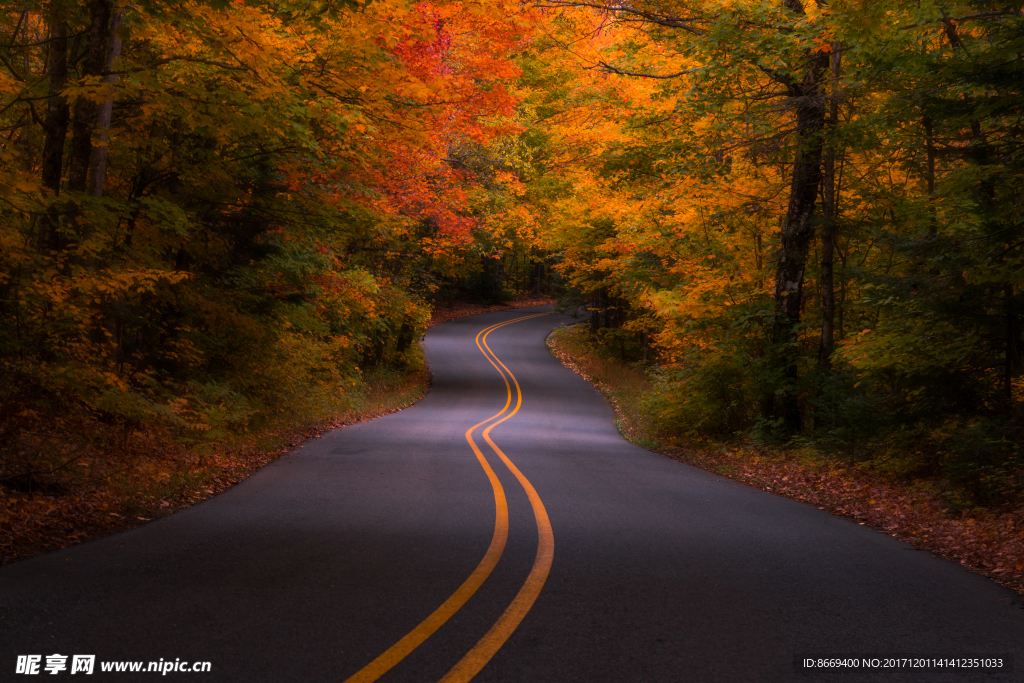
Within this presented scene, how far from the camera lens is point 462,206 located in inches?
852

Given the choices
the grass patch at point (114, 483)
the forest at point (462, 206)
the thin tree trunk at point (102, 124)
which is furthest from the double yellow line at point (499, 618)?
the thin tree trunk at point (102, 124)

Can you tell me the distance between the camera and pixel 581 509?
8.31 metres

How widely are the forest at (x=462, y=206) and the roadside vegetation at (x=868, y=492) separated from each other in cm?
28

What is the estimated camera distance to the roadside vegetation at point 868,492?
7.06 metres

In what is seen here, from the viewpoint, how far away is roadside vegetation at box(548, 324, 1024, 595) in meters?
7.06

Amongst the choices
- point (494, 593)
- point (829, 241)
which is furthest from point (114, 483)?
point (829, 241)

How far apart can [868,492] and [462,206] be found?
14601 millimetres

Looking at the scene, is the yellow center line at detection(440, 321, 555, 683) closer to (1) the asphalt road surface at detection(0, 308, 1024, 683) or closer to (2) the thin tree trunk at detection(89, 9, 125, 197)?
(1) the asphalt road surface at detection(0, 308, 1024, 683)

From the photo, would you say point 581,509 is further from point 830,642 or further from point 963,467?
point 963,467

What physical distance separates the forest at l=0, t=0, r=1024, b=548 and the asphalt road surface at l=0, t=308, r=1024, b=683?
221cm

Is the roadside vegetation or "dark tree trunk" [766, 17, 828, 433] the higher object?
"dark tree trunk" [766, 17, 828, 433]

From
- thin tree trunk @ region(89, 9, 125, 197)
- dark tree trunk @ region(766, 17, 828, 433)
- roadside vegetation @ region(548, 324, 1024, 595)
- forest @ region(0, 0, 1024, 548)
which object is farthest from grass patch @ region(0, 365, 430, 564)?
dark tree trunk @ region(766, 17, 828, 433)

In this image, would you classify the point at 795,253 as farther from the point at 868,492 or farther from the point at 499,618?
the point at 499,618

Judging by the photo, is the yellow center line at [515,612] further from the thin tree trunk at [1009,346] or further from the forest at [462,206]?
the thin tree trunk at [1009,346]
